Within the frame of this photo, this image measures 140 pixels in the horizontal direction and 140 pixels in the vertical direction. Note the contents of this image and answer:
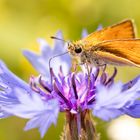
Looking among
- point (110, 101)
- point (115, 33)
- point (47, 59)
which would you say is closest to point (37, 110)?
point (110, 101)

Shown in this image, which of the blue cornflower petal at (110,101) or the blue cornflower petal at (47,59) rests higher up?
the blue cornflower petal at (47,59)

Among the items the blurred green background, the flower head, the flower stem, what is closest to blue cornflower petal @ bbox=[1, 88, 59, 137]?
the flower head

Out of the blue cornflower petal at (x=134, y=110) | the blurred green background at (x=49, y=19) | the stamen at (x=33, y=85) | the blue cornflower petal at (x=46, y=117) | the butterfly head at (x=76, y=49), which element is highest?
the blurred green background at (x=49, y=19)

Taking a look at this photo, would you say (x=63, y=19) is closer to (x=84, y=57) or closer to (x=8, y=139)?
(x=8, y=139)

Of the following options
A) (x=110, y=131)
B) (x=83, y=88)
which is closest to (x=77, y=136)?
(x=83, y=88)

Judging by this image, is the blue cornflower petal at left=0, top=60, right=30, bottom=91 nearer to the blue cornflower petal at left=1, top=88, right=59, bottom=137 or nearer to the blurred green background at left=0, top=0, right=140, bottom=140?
the blue cornflower petal at left=1, top=88, right=59, bottom=137

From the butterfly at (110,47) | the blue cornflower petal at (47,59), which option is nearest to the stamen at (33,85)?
the butterfly at (110,47)

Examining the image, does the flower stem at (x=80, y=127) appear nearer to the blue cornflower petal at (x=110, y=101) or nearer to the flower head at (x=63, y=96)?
the flower head at (x=63, y=96)
